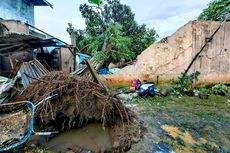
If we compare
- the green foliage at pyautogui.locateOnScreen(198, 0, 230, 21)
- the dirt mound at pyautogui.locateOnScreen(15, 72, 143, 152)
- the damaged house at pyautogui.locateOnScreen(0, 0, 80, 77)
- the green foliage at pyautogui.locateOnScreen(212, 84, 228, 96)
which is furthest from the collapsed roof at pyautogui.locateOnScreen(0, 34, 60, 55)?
the green foliage at pyautogui.locateOnScreen(198, 0, 230, 21)

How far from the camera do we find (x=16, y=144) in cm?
283

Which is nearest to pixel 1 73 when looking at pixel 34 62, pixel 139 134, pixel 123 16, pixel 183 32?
pixel 34 62

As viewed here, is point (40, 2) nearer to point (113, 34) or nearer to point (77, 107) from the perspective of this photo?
point (113, 34)

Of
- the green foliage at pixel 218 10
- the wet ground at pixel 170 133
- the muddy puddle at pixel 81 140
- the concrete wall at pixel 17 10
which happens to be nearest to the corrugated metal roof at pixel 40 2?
Answer: the concrete wall at pixel 17 10

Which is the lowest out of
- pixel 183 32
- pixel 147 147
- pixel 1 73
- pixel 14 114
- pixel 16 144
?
pixel 147 147

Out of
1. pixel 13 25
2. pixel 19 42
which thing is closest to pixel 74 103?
pixel 19 42

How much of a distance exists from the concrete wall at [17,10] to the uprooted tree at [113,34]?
261 cm

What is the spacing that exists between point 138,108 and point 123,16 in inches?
392

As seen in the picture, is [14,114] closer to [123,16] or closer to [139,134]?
[139,134]

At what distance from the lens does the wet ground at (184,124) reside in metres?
3.52

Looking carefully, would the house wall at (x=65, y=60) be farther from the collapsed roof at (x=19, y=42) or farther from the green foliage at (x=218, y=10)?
the green foliage at (x=218, y=10)

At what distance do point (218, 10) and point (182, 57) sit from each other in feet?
16.6

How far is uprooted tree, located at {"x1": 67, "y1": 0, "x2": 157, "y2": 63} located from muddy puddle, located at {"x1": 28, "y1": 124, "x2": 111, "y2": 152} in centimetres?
555

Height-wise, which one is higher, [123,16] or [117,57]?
[123,16]
